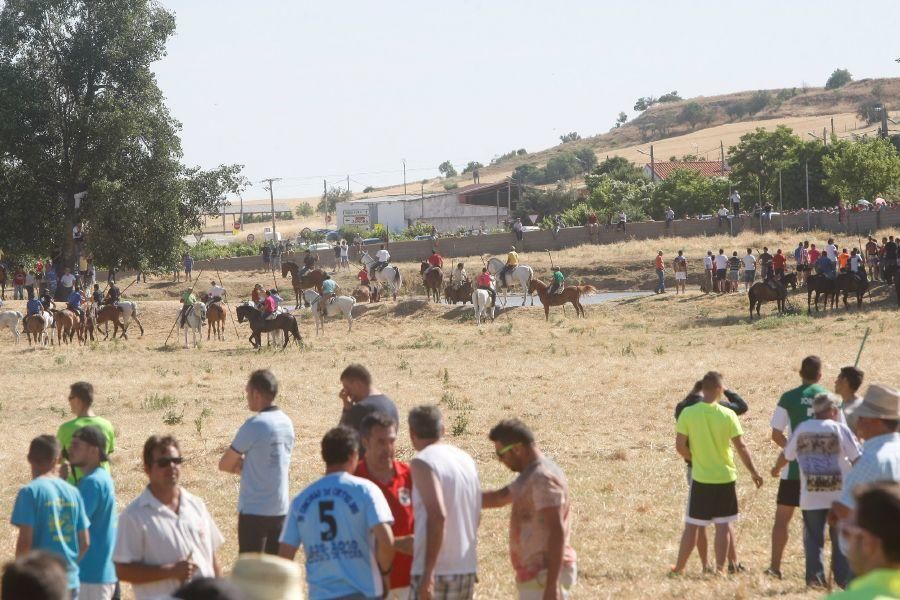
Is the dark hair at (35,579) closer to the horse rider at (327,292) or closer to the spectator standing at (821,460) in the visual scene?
the spectator standing at (821,460)

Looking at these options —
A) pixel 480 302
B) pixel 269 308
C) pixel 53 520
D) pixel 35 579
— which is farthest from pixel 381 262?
pixel 35 579

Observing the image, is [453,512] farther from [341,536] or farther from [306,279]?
[306,279]

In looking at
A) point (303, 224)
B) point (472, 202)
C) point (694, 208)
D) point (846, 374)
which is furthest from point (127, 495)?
point (303, 224)

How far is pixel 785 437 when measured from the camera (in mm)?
10062

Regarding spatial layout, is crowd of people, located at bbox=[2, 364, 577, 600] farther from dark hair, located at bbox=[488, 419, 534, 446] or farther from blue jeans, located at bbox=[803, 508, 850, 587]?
blue jeans, located at bbox=[803, 508, 850, 587]

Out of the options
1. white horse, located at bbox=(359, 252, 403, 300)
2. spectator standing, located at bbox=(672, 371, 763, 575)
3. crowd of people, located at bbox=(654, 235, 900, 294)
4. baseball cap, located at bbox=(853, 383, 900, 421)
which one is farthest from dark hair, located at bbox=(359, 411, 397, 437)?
white horse, located at bbox=(359, 252, 403, 300)

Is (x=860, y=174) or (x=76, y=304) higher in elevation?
(x=860, y=174)

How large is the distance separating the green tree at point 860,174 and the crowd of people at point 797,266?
21327 millimetres

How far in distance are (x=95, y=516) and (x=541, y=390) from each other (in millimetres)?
16782

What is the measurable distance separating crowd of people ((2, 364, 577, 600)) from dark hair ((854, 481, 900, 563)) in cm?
257

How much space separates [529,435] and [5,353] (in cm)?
3244

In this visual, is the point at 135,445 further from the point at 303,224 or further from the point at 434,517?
the point at 303,224

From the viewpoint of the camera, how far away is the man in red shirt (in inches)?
283

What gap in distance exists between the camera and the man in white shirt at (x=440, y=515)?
6684 mm
